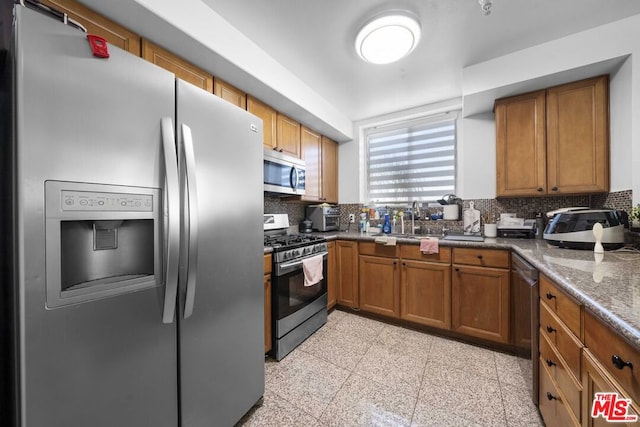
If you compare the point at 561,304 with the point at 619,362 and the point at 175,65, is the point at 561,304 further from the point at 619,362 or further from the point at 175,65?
the point at 175,65

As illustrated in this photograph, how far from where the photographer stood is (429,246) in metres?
2.29

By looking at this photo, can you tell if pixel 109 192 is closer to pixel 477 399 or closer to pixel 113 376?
pixel 113 376

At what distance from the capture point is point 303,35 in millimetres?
1820

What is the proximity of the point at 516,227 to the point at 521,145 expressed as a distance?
767 millimetres

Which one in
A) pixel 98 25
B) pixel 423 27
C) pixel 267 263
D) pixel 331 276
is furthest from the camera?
pixel 331 276

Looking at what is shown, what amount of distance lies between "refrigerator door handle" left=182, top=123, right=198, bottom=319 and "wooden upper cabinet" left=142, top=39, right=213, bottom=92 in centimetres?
88

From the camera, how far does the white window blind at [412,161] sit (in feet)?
9.91

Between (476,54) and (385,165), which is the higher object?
A: (476,54)

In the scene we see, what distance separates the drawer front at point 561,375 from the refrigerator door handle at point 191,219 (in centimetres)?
149

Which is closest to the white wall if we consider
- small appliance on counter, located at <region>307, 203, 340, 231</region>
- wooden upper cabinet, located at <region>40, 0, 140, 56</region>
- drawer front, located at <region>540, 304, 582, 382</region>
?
drawer front, located at <region>540, 304, 582, 382</region>

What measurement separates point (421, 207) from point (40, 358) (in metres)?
3.21

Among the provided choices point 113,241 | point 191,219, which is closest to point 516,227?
point 191,219

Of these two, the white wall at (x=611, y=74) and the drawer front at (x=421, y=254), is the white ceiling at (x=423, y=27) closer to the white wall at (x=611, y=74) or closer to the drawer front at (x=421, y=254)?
the white wall at (x=611, y=74)

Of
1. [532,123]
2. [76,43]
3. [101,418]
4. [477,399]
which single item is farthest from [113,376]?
[532,123]
